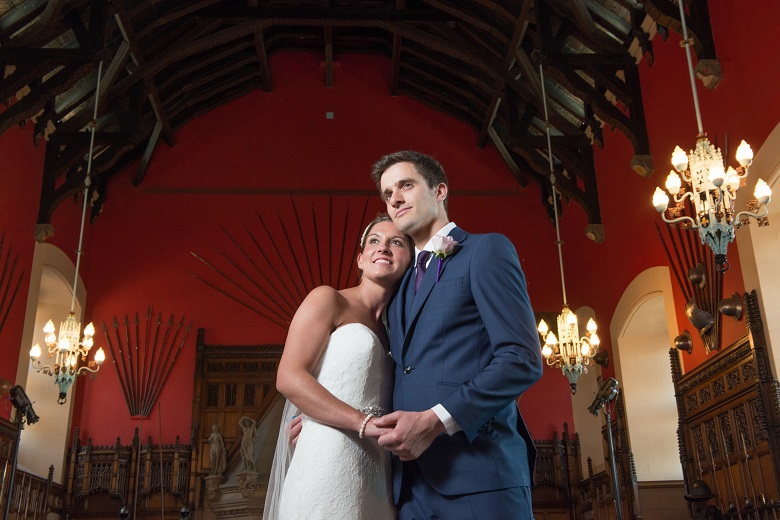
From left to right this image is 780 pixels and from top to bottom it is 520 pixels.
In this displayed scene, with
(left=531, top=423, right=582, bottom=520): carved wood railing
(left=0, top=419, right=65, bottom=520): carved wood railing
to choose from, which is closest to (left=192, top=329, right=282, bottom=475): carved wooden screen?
(left=0, top=419, right=65, bottom=520): carved wood railing

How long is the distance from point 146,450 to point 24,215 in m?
3.40

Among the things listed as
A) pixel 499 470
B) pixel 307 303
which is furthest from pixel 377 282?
pixel 499 470

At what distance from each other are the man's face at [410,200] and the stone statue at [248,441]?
8.48 m

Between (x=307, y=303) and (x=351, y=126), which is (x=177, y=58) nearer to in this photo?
(x=351, y=126)

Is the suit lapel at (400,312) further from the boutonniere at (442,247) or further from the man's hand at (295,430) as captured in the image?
the man's hand at (295,430)

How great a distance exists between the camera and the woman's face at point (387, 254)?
187 centimetres

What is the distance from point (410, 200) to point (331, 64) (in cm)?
1022

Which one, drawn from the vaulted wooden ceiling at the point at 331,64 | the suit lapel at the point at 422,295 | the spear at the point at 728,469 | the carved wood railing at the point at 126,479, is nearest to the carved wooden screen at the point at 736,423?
the spear at the point at 728,469

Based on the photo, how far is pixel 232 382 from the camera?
10.5m

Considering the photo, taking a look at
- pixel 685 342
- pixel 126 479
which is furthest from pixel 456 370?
pixel 126 479

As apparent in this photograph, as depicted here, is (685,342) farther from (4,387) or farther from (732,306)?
(4,387)

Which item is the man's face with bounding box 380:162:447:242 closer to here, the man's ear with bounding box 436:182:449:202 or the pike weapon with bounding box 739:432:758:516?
the man's ear with bounding box 436:182:449:202

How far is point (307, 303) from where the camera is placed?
181cm

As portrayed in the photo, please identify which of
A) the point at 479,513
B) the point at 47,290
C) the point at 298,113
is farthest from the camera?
the point at 298,113
